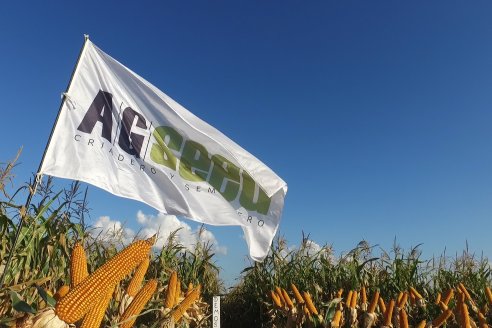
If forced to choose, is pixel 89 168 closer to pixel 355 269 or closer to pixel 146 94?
pixel 146 94

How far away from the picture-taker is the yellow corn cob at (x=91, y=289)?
8.21ft

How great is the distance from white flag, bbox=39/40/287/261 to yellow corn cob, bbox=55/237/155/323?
9.49ft

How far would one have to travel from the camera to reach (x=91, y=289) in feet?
8.39

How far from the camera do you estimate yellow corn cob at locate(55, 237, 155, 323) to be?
8.21ft

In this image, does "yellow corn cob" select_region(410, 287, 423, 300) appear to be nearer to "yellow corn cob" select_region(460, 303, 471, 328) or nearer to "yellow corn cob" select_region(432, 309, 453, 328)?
"yellow corn cob" select_region(460, 303, 471, 328)

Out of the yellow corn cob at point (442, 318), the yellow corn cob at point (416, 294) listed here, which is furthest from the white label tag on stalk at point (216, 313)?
the yellow corn cob at point (416, 294)

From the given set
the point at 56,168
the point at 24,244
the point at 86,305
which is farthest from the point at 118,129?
the point at 86,305

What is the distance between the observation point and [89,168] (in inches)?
224

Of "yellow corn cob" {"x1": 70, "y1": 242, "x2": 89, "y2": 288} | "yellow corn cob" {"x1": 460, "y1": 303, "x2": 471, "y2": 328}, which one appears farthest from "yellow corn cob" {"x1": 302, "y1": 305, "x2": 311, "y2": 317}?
"yellow corn cob" {"x1": 70, "y1": 242, "x2": 89, "y2": 288}

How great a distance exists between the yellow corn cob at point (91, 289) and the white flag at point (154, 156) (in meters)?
2.89

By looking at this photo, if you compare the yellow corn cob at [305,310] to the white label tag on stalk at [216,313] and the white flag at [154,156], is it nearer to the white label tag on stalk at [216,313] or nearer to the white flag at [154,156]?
the white flag at [154,156]

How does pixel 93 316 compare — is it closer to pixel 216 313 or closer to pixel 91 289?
pixel 91 289

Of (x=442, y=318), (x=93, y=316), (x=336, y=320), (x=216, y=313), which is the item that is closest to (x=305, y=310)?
(x=336, y=320)

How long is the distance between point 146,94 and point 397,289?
5942mm
